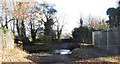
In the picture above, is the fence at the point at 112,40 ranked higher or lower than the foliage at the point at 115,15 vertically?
lower

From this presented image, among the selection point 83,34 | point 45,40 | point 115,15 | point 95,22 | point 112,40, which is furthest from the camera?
point 95,22

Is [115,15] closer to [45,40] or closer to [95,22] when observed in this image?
[45,40]

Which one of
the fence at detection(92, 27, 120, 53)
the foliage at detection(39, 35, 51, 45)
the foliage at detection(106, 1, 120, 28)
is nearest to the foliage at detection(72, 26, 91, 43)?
the foliage at detection(39, 35, 51, 45)

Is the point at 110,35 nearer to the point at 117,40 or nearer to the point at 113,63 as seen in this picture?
the point at 117,40

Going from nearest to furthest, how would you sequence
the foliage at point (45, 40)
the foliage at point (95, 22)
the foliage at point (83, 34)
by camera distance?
Result: the foliage at point (45, 40) < the foliage at point (83, 34) < the foliage at point (95, 22)

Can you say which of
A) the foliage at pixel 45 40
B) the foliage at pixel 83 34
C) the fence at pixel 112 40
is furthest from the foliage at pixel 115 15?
the foliage at pixel 45 40

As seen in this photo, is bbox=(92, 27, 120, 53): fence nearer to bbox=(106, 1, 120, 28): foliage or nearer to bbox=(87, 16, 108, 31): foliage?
bbox=(106, 1, 120, 28): foliage

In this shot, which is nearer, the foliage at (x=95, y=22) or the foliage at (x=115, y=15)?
the foliage at (x=115, y=15)

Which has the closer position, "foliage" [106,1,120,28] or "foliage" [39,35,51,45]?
"foliage" [106,1,120,28]

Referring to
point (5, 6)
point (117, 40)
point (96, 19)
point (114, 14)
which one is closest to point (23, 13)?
point (5, 6)

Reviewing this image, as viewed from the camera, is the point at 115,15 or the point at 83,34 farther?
the point at 83,34

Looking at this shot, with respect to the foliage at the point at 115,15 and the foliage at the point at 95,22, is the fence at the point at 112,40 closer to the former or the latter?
the foliage at the point at 115,15

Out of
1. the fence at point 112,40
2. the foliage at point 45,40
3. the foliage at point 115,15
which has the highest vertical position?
the foliage at point 115,15

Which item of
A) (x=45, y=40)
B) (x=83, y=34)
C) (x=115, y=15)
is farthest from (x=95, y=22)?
(x=115, y=15)
